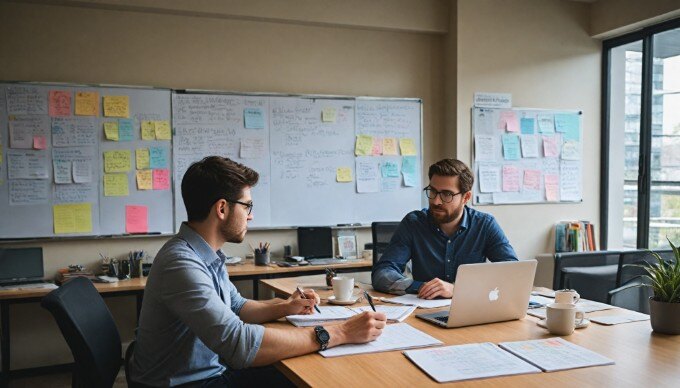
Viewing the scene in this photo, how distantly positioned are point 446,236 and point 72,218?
253cm

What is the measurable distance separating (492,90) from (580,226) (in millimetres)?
1396

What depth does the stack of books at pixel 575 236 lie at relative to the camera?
5.07 metres

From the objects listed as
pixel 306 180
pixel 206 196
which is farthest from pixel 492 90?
pixel 206 196

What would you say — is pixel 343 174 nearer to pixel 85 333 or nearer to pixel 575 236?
pixel 575 236

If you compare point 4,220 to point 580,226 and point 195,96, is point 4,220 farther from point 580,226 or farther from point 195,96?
point 580,226

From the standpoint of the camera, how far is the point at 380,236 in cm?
396

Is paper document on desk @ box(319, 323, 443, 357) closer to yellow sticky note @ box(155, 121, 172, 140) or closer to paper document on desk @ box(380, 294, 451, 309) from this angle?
paper document on desk @ box(380, 294, 451, 309)

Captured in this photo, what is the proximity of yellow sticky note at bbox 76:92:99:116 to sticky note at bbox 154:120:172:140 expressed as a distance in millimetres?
397

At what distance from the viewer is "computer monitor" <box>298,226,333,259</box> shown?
14.7ft

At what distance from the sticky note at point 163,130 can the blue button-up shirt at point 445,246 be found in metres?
2.02

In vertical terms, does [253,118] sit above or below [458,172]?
above

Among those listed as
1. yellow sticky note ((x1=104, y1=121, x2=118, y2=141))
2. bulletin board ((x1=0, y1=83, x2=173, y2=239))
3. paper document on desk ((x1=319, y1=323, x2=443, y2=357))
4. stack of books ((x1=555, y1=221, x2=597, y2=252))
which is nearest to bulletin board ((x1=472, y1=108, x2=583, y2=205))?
stack of books ((x1=555, y1=221, x2=597, y2=252))

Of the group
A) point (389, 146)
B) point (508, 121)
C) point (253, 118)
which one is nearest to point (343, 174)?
point (389, 146)

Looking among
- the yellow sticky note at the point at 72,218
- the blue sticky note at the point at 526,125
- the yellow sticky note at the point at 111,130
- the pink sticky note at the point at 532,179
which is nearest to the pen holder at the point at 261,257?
the yellow sticky note at the point at 72,218
